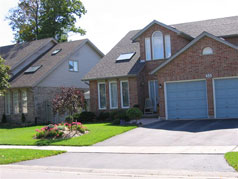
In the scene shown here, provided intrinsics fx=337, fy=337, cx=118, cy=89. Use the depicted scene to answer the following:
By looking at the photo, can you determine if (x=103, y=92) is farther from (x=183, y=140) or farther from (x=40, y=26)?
(x=40, y=26)

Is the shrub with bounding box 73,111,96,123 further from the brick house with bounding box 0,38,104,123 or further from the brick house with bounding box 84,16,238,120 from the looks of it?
the brick house with bounding box 0,38,104,123

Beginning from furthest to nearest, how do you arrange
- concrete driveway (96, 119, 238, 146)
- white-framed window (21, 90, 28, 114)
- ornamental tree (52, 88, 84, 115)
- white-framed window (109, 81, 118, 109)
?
white-framed window (21, 90, 28, 114)
white-framed window (109, 81, 118, 109)
ornamental tree (52, 88, 84, 115)
concrete driveway (96, 119, 238, 146)

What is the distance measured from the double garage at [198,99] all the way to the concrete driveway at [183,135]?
3.60ft

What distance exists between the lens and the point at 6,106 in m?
28.8

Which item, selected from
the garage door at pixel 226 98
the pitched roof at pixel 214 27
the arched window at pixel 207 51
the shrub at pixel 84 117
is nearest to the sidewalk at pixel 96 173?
the garage door at pixel 226 98

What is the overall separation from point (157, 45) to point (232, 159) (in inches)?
621

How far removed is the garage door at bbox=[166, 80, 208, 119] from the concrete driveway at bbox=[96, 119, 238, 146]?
1221mm

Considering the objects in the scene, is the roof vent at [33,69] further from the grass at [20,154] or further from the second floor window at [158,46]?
the grass at [20,154]

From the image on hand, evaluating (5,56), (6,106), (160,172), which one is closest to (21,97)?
(6,106)

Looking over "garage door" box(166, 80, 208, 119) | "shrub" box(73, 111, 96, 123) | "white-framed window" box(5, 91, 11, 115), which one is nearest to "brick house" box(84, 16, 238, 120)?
"garage door" box(166, 80, 208, 119)

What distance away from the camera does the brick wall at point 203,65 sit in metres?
19.3

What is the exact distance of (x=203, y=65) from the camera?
1994cm

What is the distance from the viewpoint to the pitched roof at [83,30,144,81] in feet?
80.1

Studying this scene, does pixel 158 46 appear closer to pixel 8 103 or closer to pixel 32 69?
pixel 32 69
